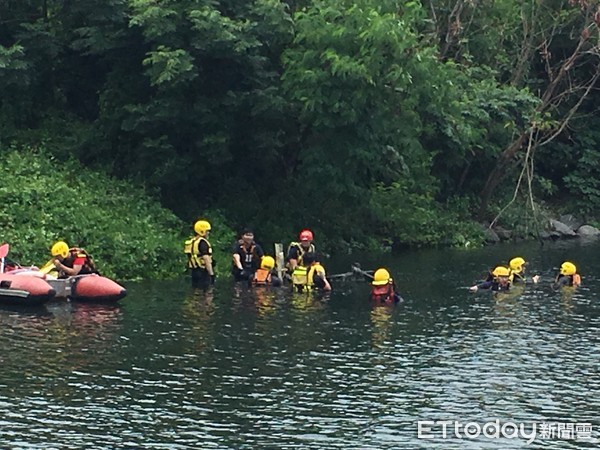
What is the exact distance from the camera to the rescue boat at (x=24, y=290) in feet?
91.1

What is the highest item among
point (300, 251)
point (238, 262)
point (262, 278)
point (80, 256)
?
point (300, 251)

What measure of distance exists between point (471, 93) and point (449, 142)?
7.55 feet

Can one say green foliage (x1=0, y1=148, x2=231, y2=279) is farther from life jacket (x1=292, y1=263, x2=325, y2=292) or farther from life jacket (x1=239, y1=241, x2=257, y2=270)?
life jacket (x1=292, y1=263, x2=325, y2=292)

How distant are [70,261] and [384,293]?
729cm

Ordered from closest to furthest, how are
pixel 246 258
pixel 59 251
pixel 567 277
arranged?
pixel 59 251 < pixel 246 258 < pixel 567 277

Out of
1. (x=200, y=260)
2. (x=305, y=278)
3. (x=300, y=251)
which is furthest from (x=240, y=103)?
(x=305, y=278)

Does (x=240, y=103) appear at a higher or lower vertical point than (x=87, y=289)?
higher

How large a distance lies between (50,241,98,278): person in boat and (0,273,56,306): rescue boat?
1.25 m

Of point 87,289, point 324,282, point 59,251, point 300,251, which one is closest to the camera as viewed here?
point 87,289

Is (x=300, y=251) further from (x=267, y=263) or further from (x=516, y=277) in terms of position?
(x=516, y=277)

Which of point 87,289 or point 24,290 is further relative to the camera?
point 87,289

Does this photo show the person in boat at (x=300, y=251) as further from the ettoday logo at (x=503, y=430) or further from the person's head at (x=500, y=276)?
the ettoday logo at (x=503, y=430)

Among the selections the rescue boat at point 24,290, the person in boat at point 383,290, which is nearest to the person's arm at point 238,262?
the person in boat at point 383,290

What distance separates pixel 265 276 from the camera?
107ft
